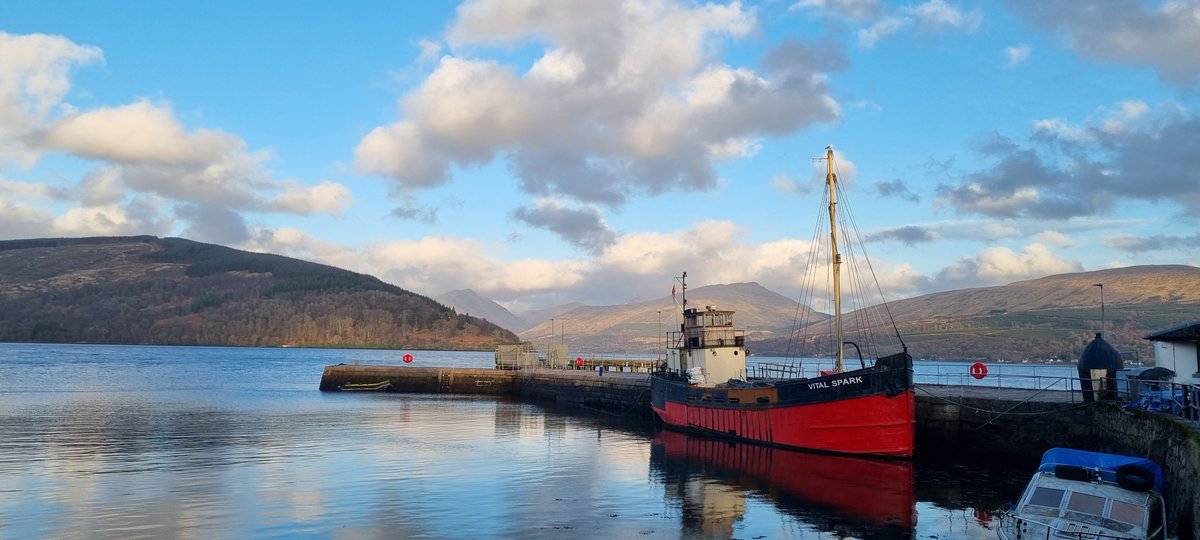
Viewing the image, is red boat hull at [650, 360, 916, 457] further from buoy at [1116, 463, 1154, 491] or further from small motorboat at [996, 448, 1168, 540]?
buoy at [1116, 463, 1154, 491]

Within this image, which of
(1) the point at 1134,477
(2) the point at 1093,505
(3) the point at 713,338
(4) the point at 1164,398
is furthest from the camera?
(3) the point at 713,338

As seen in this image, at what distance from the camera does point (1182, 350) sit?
33.7 m

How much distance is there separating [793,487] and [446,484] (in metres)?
13.4

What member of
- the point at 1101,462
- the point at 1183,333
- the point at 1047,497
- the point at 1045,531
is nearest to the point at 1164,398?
the point at 1183,333

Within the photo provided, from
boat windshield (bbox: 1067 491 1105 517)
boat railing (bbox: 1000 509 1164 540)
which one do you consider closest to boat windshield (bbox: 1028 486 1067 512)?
boat windshield (bbox: 1067 491 1105 517)

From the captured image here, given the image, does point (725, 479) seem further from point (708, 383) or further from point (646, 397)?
point (646, 397)

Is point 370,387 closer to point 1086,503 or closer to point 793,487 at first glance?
point 793,487

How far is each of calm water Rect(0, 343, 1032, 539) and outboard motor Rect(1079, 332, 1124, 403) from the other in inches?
176

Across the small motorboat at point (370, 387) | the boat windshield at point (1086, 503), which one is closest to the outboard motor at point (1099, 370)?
the boat windshield at point (1086, 503)

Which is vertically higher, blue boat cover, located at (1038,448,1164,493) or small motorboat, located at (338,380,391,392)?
blue boat cover, located at (1038,448,1164,493)

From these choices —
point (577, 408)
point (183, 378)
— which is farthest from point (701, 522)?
point (183, 378)

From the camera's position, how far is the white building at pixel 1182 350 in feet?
107

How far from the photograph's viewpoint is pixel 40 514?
78.9 feet

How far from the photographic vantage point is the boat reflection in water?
24.7m
